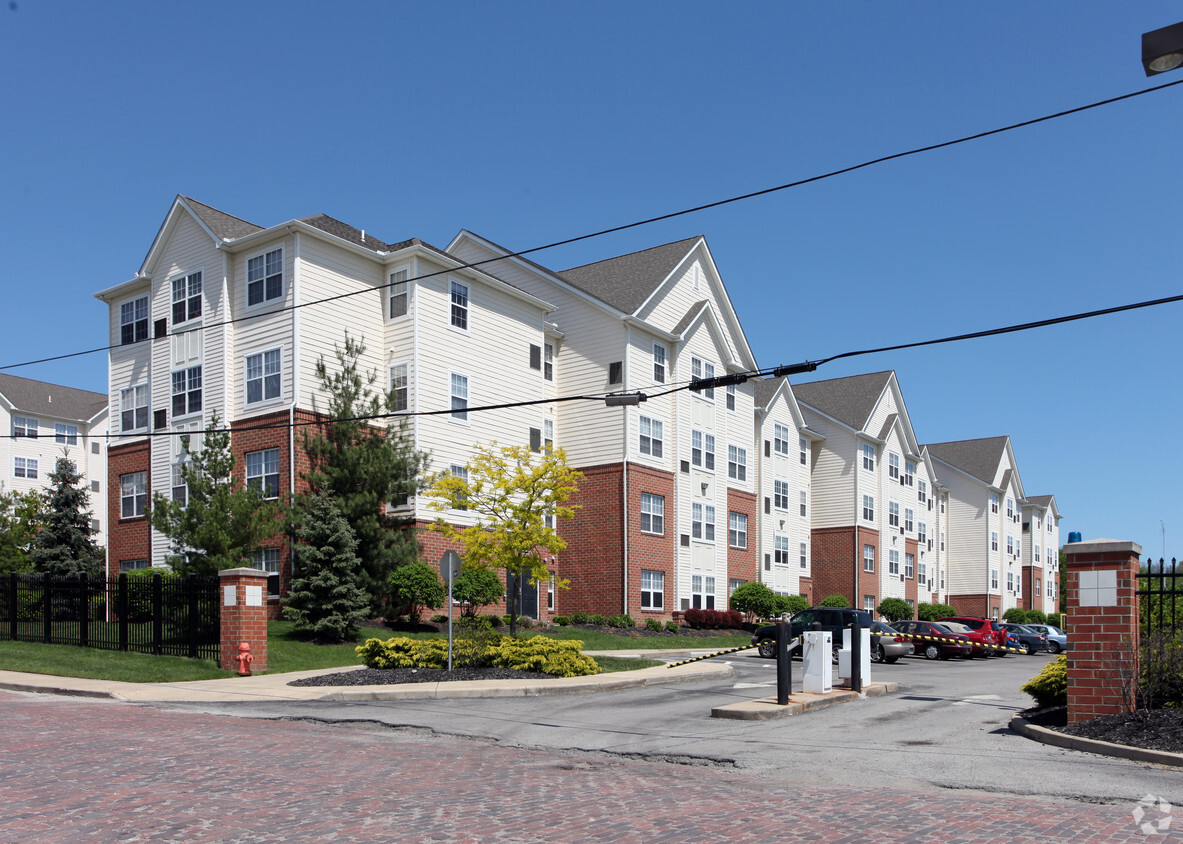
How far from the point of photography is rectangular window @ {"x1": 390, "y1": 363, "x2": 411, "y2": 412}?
34.0 metres

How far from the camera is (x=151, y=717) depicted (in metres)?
15.4

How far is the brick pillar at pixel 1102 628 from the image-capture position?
1329cm

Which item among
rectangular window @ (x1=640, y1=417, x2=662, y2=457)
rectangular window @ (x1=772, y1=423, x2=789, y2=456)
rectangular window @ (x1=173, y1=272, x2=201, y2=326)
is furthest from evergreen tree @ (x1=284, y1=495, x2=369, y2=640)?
rectangular window @ (x1=772, y1=423, x2=789, y2=456)

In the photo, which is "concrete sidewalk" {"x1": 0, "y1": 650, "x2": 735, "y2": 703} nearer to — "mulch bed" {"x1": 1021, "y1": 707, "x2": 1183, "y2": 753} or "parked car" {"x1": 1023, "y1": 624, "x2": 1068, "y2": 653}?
"mulch bed" {"x1": 1021, "y1": 707, "x2": 1183, "y2": 753}

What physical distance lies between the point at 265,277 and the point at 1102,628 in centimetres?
2763

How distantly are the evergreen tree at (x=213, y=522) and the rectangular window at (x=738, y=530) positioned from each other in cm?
2523

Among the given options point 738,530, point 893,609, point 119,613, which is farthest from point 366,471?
point 893,609

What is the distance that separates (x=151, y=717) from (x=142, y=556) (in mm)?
23882

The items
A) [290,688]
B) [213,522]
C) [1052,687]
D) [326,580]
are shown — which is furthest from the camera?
[326,580]

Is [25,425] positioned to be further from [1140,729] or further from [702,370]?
[1140,729]

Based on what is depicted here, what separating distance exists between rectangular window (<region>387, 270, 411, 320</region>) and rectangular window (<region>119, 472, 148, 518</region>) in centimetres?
1144

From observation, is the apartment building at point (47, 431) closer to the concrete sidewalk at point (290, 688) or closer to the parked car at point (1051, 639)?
the concrete sidewalk at point (290, 688)

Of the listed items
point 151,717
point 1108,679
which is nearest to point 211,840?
point 151,717

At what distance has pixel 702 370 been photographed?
150 feet
